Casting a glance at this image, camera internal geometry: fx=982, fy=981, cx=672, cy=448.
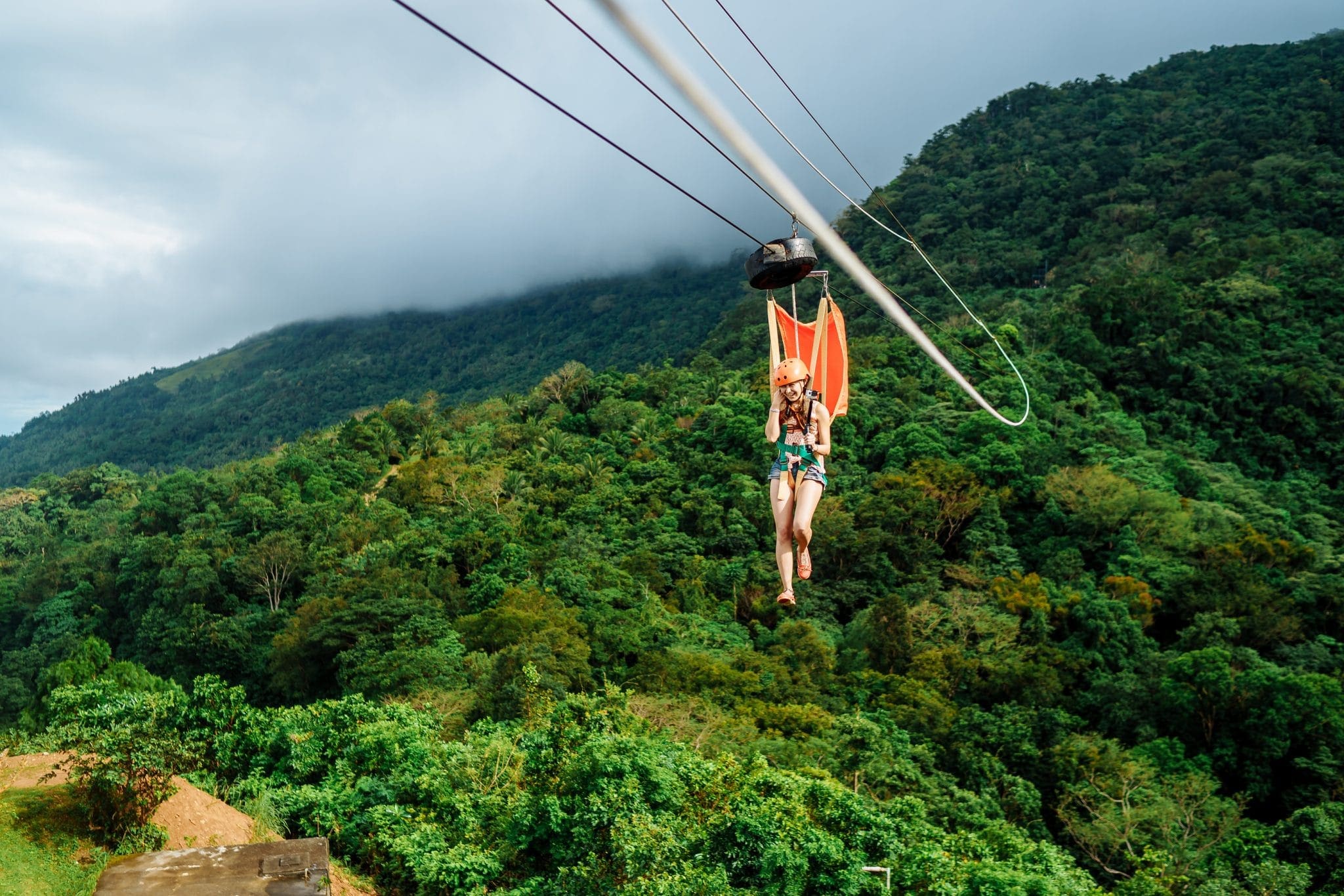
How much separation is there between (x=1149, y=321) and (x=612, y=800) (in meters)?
44.8

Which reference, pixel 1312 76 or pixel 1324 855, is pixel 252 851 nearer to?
pixel 1324 855

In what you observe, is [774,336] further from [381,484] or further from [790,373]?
[381,484]

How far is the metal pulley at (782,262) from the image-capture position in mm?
5852

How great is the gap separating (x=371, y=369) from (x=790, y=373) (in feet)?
394

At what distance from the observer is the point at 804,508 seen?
20.3 ft

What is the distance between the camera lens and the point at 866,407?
42.0 meters

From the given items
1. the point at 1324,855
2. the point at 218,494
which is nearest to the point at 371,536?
the point at 218,494

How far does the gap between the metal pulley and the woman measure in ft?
2.04

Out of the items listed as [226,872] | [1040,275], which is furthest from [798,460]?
[1040,275]

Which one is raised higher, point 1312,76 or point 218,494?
point 1312,76

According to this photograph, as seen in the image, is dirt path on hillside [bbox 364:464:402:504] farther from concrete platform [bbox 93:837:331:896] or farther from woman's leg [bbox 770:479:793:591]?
woman's leg [bbox 770:479:793:591]

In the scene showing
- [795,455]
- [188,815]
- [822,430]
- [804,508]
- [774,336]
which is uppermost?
[774,336]

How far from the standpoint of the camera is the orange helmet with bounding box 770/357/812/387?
6.33m

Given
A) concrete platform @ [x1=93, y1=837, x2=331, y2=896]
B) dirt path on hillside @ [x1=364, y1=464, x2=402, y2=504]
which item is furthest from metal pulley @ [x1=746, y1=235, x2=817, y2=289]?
dirt path on hillside @ [x1=364, y1=464, x2=402, y2=504]
